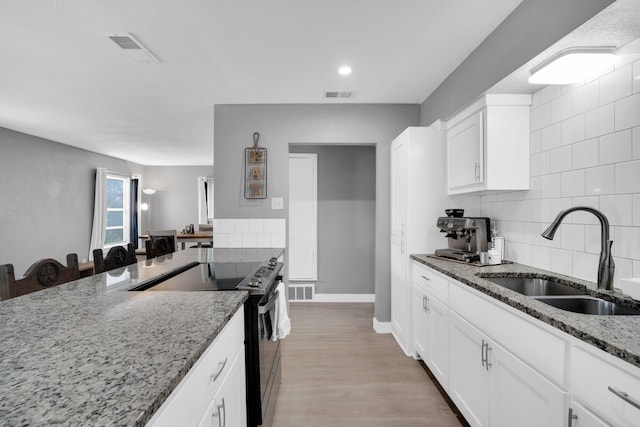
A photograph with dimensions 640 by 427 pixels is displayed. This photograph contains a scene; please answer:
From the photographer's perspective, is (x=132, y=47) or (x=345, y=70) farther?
(x=345, y=70)

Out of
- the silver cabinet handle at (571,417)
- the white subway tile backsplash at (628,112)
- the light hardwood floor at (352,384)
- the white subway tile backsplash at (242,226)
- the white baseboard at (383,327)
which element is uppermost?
the white subway tile backsplash at (628,112)

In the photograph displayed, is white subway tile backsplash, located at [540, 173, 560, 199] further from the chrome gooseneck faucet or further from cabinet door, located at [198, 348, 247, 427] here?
cabinet door, located at [198, 348, 247, 427]

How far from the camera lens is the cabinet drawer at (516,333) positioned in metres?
1.08

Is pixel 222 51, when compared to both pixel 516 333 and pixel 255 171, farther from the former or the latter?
pixel 516 333

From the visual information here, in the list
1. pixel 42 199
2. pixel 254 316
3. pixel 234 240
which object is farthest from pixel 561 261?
pixel 42 199

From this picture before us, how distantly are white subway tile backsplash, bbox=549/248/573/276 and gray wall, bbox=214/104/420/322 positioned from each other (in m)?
1.66

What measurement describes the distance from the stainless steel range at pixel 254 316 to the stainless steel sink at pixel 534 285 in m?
1.29

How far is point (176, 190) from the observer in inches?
316

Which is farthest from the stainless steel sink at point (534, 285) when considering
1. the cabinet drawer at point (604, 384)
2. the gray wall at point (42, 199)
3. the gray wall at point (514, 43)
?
the gray wall at point (42, 199)

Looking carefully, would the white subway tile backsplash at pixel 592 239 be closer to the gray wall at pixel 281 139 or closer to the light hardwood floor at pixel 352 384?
the light hardwood floor at pixel 352 384

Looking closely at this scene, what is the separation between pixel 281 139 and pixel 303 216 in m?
1.32

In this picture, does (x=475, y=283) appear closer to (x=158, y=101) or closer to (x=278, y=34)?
(x=278, y=34)

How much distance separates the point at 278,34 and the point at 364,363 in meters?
2.57

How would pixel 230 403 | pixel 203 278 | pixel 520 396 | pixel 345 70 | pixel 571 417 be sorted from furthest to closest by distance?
1. pixel 345 70
2. pixel 203 278
3. pixel 520 396
4. pixel 230 403
5. pixel 571 417
